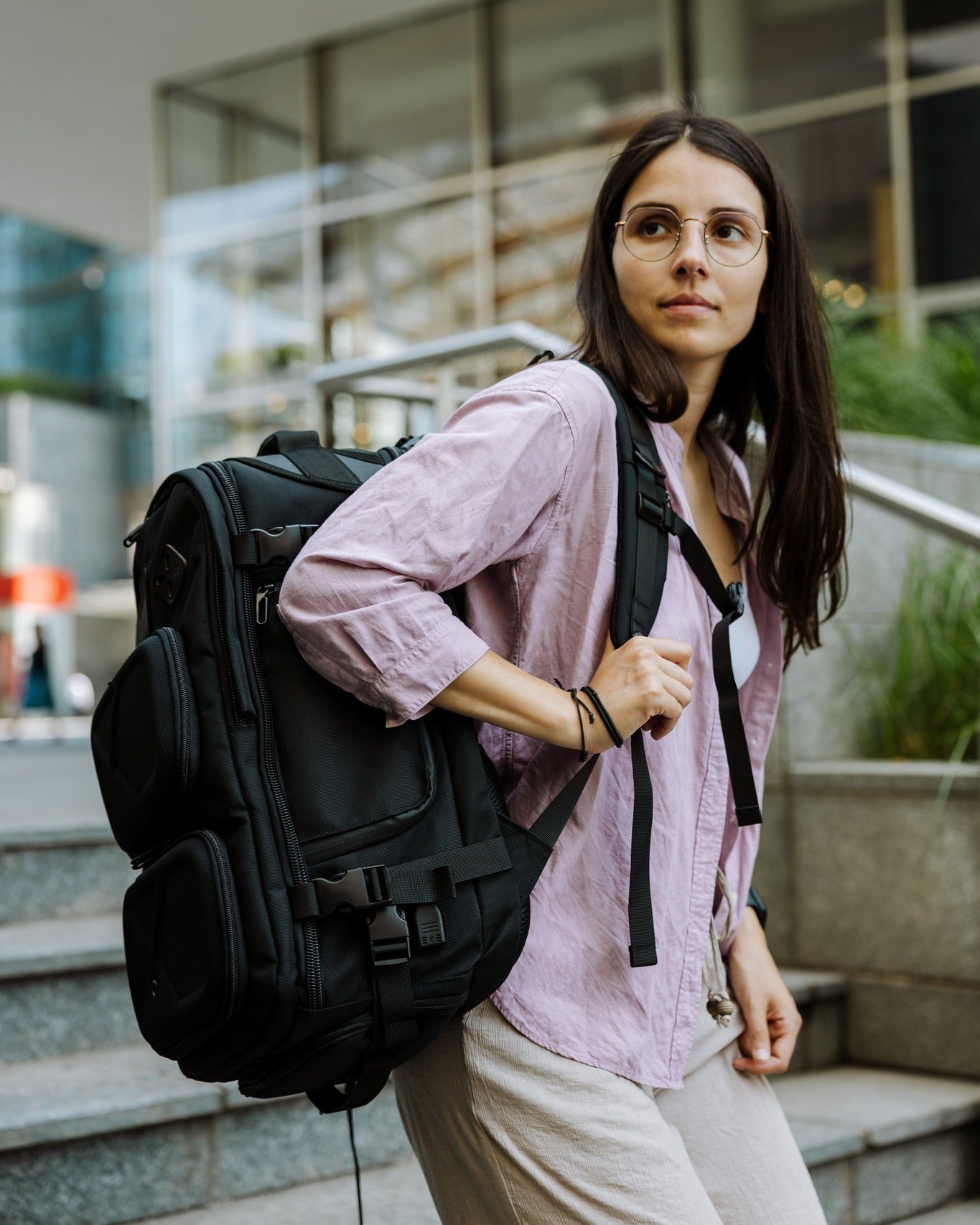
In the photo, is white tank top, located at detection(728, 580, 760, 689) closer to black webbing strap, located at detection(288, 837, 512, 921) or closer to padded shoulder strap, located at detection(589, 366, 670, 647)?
padded shoulder strap, located at detection(589, 366, 670, 647)

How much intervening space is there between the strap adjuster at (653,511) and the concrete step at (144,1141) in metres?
1.59

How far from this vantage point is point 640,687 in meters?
1.39

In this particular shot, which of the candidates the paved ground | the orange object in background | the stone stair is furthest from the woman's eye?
the orange object in background

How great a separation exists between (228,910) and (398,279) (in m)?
11.7

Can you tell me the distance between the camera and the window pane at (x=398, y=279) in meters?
12.2

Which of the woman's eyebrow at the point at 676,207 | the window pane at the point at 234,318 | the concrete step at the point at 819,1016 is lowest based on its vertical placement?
the concrete step at the point at 819,1016

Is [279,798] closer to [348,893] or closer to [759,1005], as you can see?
[348,893]

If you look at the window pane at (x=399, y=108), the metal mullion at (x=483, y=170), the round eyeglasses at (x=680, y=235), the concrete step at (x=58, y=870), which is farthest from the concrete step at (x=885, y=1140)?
the window pane at (x=399, y=108)

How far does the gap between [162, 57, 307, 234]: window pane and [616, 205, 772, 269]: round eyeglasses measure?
39.5 feet

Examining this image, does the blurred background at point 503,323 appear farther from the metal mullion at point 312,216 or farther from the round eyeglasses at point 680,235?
the round eyeglasses at point 680,235

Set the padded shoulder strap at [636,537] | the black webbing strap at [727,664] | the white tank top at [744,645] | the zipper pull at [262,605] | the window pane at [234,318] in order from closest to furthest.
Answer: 1. the zipper pull at [262,605]
2. the padded shoulder strap at [636,537]
3. the black webbing strap at [727,664]
4. the white tank top at [744,645]
5. the window pane at [234,318]

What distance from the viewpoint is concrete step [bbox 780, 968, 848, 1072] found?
332 centimetres

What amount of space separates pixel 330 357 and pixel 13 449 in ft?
53.5

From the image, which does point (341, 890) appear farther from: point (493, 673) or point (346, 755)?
point (493, 673)
